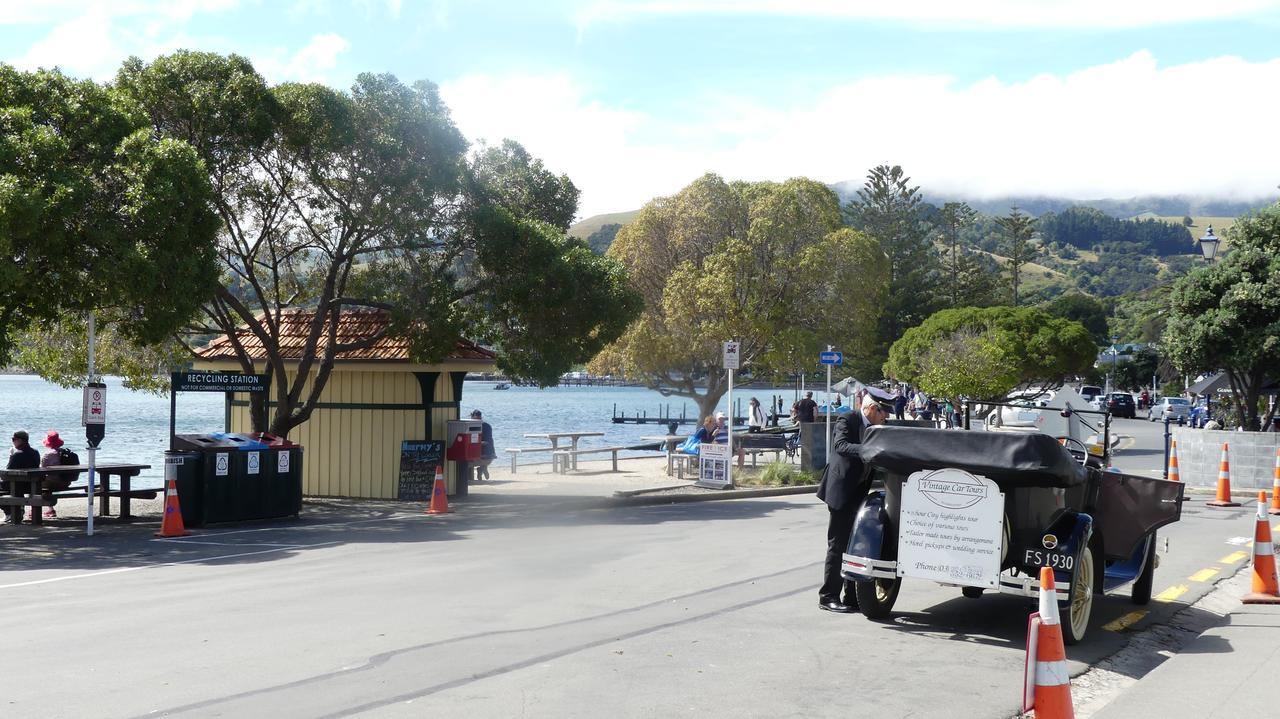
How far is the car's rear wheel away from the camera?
9.14 meters

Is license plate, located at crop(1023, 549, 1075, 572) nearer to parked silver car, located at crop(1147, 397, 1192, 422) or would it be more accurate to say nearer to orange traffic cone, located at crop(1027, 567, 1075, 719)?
orange traffic cone, located at crop(1027, 567, 1075, 719)

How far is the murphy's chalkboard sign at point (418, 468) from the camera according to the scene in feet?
67.7

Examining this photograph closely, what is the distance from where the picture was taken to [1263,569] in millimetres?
10586

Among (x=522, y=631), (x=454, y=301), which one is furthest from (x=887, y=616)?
(x=454, y=301)

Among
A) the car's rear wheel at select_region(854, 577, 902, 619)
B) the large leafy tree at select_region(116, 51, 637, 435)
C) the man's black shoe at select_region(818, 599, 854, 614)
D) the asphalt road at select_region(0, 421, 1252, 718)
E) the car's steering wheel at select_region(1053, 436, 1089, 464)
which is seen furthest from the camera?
the large leafy tree at select_region(116, 51, 637, 435)

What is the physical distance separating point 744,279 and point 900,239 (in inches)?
1991

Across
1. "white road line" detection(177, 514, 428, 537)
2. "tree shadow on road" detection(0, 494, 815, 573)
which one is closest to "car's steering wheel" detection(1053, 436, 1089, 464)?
"tree shadow on road" detection(0, 494, 815, 573)

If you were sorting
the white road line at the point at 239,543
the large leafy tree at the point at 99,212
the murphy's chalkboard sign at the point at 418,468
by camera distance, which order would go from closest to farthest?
the white road line at the point at 239,543 → the large leafy tree at the point at 99,212 → the murphy's chalkboard sign at the point at 418,468

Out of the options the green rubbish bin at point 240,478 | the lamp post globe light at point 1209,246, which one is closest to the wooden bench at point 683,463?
the green rubbish bin at point 240,478

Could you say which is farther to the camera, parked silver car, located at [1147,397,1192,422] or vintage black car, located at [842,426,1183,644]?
parked silver car, located at [1147,397,1192,422]

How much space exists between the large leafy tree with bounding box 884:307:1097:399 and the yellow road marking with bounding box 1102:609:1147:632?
3782 cm

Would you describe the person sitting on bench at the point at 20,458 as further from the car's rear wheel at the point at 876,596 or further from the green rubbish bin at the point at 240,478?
the car's rear wheel at the point at 876,596

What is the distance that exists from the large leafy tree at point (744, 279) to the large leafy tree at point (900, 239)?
40267mm

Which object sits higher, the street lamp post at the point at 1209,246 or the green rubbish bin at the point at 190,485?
the street lamp post at the point at 1209,246
